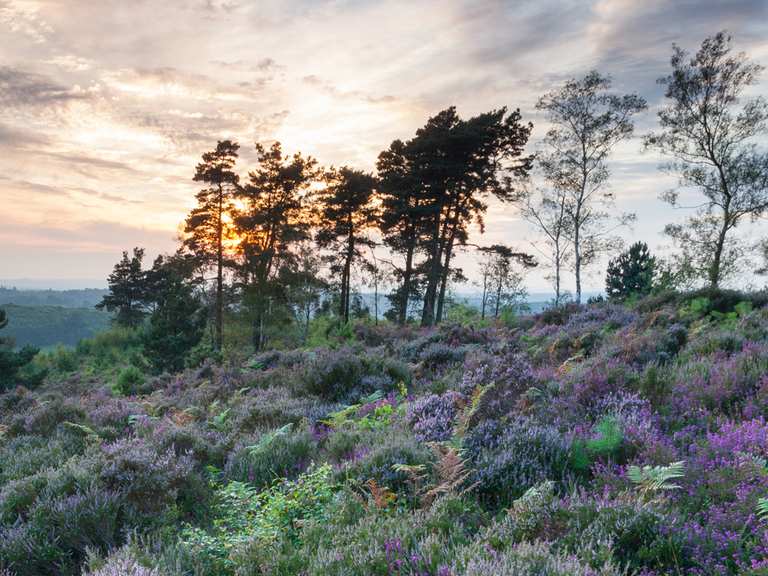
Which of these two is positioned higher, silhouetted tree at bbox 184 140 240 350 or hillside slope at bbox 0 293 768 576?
silhouetted tree at bbox 184 140 240 350

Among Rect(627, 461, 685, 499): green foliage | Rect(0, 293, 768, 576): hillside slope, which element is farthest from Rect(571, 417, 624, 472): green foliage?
Rect(627, 461, 685, 499): green foliage

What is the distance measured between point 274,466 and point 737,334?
313 inches

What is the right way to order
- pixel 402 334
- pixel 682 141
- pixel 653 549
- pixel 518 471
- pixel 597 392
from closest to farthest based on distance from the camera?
pixel 653 549 < pixel 518 471 < pixel 597 392 < pixel 402 334 < pixel 682 141

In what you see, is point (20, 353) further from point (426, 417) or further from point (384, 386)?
point (426, 417)

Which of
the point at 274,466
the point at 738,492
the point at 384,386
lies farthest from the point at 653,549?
the point at 384,386

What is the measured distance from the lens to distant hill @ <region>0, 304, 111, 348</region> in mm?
151250

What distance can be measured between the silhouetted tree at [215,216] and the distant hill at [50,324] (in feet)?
449

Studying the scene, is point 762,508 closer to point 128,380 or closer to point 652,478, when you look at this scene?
point 652,478

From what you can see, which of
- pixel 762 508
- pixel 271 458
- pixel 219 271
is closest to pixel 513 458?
pixel 762 508

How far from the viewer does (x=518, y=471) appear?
4.08 metres

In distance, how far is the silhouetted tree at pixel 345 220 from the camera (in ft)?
105

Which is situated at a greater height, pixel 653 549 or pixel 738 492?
pixel 738 492

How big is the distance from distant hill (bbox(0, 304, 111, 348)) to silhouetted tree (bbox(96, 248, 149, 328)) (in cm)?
10651

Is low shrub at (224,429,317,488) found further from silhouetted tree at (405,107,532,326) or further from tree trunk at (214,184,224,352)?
tree trunk at (214,184,224,352)
